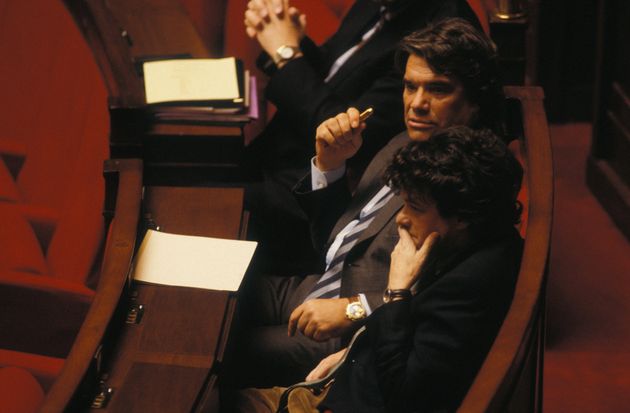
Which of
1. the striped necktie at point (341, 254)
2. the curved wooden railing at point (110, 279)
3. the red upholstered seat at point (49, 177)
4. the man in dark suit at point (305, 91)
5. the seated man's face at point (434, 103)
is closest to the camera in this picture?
the curved wooden railing at point (110, 279)

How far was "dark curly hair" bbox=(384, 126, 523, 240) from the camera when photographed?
1.69 metres

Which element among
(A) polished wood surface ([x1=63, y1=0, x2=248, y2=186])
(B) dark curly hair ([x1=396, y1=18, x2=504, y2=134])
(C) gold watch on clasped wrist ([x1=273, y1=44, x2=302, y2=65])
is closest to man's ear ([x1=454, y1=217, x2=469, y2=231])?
(B) dark curly hair ([x1=396, y1=18, x2=504, y2=134])

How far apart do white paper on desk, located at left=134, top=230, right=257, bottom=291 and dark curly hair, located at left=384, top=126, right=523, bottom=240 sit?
518mm

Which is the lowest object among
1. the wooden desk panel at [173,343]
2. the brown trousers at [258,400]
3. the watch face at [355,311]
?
the brown trousers at [258,400]

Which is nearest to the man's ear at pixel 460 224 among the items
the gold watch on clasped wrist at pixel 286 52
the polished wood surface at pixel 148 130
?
the polished wood surface at pixel 148 130

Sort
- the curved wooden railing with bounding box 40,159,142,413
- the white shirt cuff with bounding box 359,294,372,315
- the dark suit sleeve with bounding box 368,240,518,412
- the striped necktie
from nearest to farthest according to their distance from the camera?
the dark suit sleeve with bounding box 368,240,518,412, the curved wooden railing with bounding box 40,159,142,413, the white shirt cuff with bounding box 359,294,372,315, the striped necktie

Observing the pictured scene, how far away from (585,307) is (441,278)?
1.36 m

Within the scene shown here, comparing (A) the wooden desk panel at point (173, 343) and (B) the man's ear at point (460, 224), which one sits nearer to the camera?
(B) the man's ear at point (460, 224)

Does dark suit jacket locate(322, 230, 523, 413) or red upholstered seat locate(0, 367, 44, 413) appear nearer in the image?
dark suit jacket locate(322, 230, 523, 413)

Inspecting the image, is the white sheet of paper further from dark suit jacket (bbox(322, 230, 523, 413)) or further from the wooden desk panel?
dark suit jacket (bbox(322, 230, 523, 413))

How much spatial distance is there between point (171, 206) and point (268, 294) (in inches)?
11.7

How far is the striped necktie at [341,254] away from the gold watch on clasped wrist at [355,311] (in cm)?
17

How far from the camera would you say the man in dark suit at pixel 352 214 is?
198 cm

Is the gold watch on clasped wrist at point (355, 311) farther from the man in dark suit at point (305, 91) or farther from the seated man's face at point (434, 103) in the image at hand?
the man in dark suit at point (305, 91)
